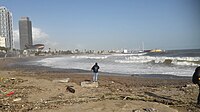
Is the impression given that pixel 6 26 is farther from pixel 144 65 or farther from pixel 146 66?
pixel 146 66

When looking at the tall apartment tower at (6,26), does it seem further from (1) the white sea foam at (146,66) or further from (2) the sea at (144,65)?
(1) the white sea foam at (146,66)

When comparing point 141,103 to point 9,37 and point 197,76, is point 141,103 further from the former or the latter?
point 9,37

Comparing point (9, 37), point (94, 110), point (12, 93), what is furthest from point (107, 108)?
point (9, 37)

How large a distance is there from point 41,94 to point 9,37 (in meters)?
164

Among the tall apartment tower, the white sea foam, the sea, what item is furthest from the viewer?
the tall apartment tower

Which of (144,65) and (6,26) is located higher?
(6,26)

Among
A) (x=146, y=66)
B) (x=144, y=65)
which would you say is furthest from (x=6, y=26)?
(x=146, y=66)

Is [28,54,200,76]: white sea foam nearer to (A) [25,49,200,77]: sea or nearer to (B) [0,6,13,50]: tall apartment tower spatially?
(A) [25,49,200,77]: sea

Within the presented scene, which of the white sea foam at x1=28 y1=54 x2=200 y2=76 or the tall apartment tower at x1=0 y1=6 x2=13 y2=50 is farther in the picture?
the tall apartment tower at x1=0 y1=6 x2=13 y2=50

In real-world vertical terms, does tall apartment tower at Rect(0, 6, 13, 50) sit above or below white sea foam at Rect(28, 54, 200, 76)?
above

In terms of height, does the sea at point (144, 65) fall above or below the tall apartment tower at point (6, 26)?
below

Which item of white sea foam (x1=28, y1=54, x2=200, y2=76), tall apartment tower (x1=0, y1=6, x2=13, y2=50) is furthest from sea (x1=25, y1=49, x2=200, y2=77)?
tall apartment tower (x1=0, y1=6, x2=13, y2=50)

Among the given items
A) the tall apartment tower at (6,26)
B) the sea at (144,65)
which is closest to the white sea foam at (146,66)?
the sea at (144,65)

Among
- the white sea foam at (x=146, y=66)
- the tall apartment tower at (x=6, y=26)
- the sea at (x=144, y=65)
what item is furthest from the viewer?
the tall apartment tower at (x=6, y=26)
